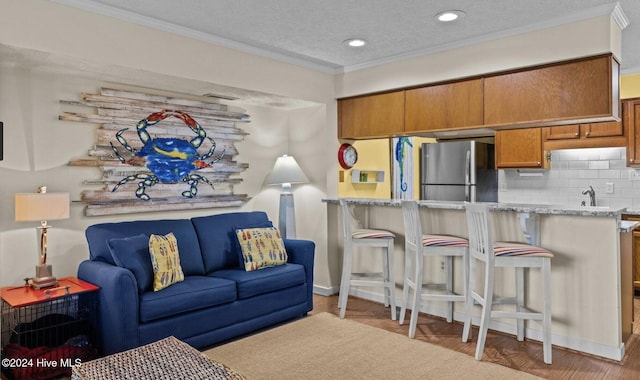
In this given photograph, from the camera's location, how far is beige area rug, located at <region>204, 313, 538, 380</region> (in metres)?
2.99

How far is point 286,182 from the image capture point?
483cm

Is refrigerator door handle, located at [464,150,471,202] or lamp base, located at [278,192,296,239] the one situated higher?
refrigerator door handle, located at [464,150,471,202]

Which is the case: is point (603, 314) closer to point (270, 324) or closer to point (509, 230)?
point (509, 230)

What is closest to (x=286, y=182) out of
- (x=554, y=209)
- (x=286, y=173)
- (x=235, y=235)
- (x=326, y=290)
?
(x=286, y=173)

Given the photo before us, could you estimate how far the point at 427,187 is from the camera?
5961 mm

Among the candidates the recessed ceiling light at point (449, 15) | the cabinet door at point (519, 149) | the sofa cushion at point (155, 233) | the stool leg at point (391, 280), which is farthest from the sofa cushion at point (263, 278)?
the cabinet door at point (519, 149)

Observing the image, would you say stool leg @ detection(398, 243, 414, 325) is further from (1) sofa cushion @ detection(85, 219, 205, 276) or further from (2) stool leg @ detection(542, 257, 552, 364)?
(1) sofa cushion @ detection(85, 219, 205, 276)

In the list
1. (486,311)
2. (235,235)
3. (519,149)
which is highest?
(519,149)

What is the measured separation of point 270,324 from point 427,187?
9.99 feet

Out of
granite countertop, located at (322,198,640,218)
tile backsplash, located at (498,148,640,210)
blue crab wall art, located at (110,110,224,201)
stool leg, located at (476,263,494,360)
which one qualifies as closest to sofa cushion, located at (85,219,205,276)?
blue crab wall art, located at (110,110,224,201)

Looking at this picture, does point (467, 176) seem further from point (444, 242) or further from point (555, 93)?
point (444, 242)

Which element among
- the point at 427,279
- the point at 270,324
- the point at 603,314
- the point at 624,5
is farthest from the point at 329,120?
the point at 603,314

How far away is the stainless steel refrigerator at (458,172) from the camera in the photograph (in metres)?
5.63

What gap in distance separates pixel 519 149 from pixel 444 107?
5.93 feet
